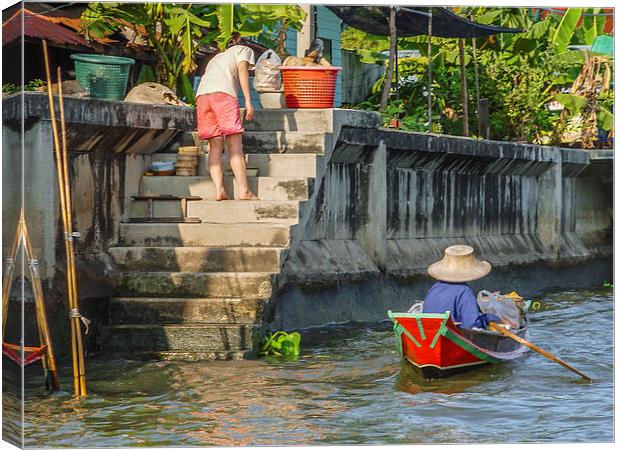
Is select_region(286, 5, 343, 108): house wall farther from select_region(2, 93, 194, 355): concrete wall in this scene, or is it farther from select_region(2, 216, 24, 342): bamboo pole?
select_region(2, 216, 24, 342): bamboo pole

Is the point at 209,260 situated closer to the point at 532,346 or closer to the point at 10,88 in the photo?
the point at 532,346

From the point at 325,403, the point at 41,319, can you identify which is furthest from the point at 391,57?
the point at 41,319

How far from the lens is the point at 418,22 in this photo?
15.1 m

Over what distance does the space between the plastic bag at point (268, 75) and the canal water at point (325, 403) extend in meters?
2.28

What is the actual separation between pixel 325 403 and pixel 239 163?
2903 millimetres

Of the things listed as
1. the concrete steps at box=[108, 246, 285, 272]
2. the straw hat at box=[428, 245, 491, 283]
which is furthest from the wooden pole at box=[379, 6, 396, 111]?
the straw hat at box=[428, 245, 491, 283]

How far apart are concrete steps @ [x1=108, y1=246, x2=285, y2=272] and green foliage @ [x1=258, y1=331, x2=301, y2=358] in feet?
1.84

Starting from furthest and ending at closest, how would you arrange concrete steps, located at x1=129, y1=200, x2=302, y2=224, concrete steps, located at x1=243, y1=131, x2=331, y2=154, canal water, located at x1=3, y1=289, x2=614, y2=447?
concrete steps, located at x1=243, y1=131, x2=331, y2=154
concrete steps, located at x1=129, y1=200, x2=302, y2=224
canal water, located at x1=3, y1=289, x2=614, y2=447

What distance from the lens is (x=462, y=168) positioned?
600 inches

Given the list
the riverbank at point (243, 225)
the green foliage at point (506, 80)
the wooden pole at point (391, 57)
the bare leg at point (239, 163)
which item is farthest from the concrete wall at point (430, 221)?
the wooden pole at point (391, 57)

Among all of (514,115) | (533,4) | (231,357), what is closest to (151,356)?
(231,357)

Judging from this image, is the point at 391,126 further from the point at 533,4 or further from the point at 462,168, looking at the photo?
the point at 533,4

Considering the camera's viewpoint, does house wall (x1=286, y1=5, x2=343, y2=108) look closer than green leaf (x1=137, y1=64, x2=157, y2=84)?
No

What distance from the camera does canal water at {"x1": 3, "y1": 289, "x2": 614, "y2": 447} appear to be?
8.07 m
